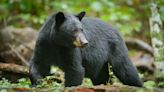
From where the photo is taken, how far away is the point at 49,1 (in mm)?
13547

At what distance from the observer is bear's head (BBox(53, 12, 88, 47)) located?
620 centimetres

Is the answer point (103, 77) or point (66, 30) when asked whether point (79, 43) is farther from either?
point (103, 77)

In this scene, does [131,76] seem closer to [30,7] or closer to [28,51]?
[28,51]

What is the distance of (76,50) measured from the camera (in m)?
6.40

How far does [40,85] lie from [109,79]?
184 cm

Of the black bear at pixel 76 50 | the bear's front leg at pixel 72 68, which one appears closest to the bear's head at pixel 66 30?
the black bear at pixel 76 50

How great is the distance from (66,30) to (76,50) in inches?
14.0

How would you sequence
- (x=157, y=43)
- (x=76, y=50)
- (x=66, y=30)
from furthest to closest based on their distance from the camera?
1. (x=157, y=43)
2. (x=76, y=50)
3. (x=66, y=30)

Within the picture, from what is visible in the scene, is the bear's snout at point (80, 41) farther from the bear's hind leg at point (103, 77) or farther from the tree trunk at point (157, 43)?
the tree trunk at point (157, 43)

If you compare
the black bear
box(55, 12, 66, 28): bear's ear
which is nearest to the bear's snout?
A: the black bear

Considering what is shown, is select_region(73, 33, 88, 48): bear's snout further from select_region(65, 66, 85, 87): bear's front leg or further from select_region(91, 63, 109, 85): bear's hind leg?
select_region(91, 63, 109, 85): bear's hind leg

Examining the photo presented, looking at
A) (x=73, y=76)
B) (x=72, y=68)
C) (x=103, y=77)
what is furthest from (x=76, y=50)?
(x=103, y=77)

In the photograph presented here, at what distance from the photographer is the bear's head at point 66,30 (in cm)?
620

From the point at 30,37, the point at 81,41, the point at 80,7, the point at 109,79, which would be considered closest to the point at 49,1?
the point at 80,7
